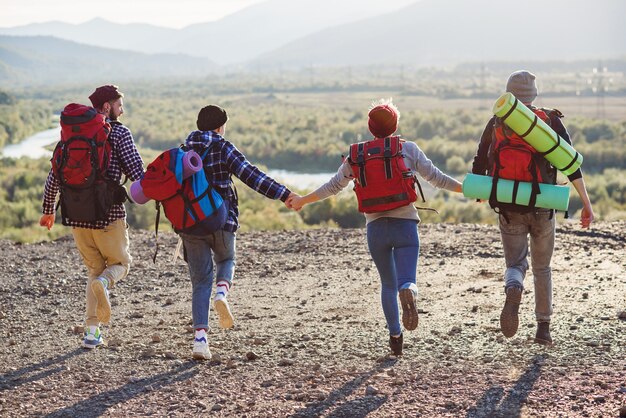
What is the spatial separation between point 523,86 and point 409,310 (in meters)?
1.66

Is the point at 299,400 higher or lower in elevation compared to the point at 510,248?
lower

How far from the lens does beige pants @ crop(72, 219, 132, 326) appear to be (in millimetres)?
6609

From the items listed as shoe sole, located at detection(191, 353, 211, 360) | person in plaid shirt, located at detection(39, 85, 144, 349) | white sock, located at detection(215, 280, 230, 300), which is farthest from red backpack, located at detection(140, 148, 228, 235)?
shoe sole, located at detection(191, 353, 211, 360)

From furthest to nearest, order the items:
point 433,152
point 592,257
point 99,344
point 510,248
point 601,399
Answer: point 433,152, point 592,257, point 99,344, point 510,248, point 601,399

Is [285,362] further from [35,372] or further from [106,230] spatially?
[35,372]

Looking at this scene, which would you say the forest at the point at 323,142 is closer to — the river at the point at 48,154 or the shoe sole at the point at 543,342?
the river at the point at 48,154

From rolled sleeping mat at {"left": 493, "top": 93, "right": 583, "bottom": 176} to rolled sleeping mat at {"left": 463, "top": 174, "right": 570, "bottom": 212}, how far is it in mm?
163

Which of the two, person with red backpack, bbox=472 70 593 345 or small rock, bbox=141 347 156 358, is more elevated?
person with red backpack, bbox=472 70 593 345

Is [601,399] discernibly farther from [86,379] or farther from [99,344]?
[99,344]

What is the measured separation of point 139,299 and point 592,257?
16.6ft

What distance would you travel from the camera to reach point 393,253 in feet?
20.1

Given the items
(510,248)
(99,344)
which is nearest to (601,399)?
(510,248)

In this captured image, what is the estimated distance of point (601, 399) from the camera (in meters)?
5.10

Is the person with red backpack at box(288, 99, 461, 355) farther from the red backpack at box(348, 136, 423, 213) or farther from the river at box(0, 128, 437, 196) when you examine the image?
the river at box(0, 128, 437, 196)
